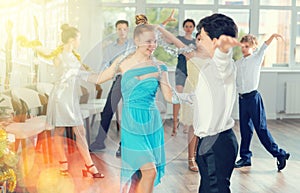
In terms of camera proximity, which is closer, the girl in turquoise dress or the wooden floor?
the girl in turquoise dress

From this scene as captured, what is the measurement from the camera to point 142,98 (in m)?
2.80

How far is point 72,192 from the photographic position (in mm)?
4102

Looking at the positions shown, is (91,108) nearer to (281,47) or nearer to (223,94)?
(223,94)

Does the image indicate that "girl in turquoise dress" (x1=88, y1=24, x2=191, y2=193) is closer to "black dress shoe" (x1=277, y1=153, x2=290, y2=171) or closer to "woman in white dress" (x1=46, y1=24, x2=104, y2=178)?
"woman in white dress" (x1=46, y1=24, x2=104, y2=178)

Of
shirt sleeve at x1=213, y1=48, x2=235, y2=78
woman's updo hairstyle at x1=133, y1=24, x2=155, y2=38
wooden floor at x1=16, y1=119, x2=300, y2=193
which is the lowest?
wooden floor at x1=16, y1=119, x2=300, y2=193

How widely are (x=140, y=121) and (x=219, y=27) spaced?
66 cm

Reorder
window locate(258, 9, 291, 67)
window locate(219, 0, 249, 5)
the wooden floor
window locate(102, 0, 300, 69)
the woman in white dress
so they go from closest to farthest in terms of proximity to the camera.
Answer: the wooden floor
the woman in white dress
window locate(102, 0, 300, 69)
window locate(219, 0, 249, 5)
window locate(258, 9, 291, 67)

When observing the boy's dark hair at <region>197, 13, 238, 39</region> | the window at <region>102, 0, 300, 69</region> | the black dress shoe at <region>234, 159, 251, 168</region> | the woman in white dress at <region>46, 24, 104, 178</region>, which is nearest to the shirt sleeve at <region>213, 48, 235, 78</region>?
the boy's dark hair at <region>197, 13, 238, 39</region>

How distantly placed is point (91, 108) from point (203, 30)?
2.09 metres

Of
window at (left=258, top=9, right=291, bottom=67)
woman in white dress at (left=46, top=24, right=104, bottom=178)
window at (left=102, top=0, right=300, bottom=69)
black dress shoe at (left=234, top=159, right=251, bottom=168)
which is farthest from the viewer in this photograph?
window at (left=258, top=9, right=291, bottom=67)

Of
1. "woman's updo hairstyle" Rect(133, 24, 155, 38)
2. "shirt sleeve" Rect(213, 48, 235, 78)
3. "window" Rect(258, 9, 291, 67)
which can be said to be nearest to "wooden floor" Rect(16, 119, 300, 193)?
"woman's updo hairstyle" Rect(133, 24, 155, 38)

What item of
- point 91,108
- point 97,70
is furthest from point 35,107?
point 97,70

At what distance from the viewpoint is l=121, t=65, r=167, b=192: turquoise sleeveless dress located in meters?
2.79

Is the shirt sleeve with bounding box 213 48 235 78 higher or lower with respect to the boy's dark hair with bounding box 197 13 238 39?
lower
